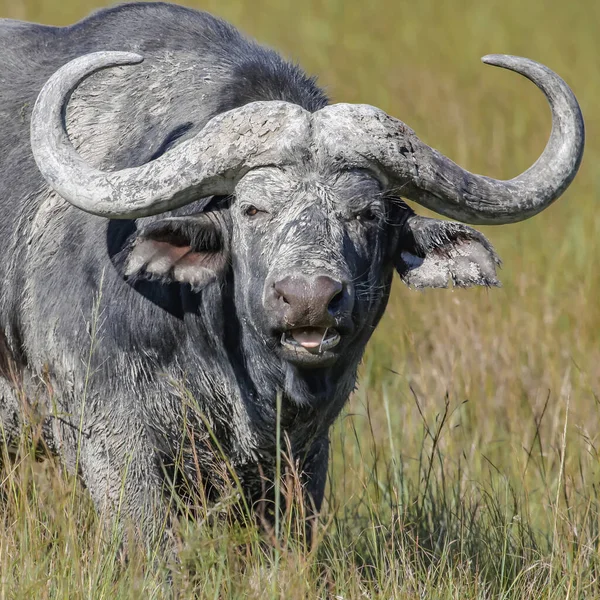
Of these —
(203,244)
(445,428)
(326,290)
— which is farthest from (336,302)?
(445,428)

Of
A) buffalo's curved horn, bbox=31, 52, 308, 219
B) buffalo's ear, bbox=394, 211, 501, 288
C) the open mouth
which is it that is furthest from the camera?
buffalo's ear, bbox=394, 211, 501, 288

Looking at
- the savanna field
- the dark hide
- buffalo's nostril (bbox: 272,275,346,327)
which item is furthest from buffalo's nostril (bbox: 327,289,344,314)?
the savanna field

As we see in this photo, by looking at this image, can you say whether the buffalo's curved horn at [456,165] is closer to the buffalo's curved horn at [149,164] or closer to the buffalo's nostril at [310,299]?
the buffalo's curved horn at [149,164]

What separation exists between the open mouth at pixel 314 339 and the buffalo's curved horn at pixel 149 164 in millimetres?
646

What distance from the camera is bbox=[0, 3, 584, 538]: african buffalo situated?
12.6 feet

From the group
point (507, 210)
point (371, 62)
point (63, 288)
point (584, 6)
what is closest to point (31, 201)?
point (63, 288)

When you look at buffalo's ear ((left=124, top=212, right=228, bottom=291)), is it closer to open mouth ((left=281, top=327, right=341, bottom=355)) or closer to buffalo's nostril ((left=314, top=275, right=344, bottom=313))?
open mouth ((left=281, top=327, right=341, bottom=355))

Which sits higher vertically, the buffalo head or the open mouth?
the buffalo head

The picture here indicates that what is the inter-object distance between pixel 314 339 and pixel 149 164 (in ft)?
2.91

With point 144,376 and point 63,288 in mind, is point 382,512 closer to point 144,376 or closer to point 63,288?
point 144,376

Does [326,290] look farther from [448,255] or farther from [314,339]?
[448,255]

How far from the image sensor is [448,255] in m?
4.17

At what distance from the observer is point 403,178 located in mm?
4023

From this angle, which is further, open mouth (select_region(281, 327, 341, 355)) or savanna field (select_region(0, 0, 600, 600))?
savanna field (select_region(0, 0, 600, 600))
